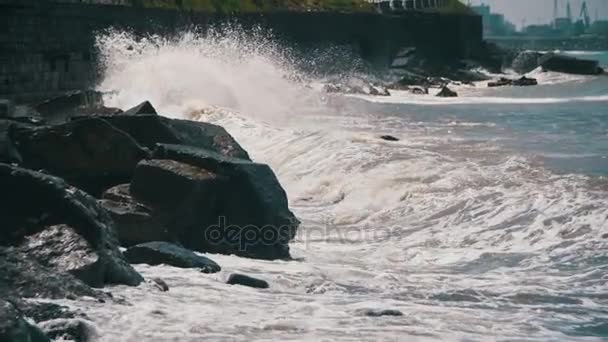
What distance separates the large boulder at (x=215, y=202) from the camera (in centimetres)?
1148

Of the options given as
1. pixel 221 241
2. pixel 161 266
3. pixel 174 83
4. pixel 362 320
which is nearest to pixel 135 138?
pixel 221 241

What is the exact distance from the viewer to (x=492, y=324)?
29.4ft

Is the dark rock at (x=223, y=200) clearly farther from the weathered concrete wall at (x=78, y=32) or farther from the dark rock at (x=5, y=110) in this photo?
the weathered concrete wall at (x=78, y=32)

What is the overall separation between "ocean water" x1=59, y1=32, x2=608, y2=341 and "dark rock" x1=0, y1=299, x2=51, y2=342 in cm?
76

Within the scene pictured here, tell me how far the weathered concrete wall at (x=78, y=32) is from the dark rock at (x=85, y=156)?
1470 centimetres

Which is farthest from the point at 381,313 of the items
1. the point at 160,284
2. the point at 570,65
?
the point at 570,65

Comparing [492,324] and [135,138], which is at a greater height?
[135,138]

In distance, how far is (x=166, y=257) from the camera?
1032cm

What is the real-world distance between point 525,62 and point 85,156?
5165cm

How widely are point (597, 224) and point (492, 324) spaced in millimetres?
4170

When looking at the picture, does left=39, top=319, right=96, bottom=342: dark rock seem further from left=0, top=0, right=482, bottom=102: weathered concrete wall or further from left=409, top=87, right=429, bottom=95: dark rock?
left=409, top=87, right=429, bottom=95: dark rock

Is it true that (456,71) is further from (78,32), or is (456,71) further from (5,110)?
(5,110)

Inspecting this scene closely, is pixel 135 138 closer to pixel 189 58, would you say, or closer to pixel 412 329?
pixel 412 329

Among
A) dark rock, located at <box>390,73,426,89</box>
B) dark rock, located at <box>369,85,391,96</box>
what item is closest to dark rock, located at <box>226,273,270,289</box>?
dark rock, located at <box>369,85,391,96</box>
